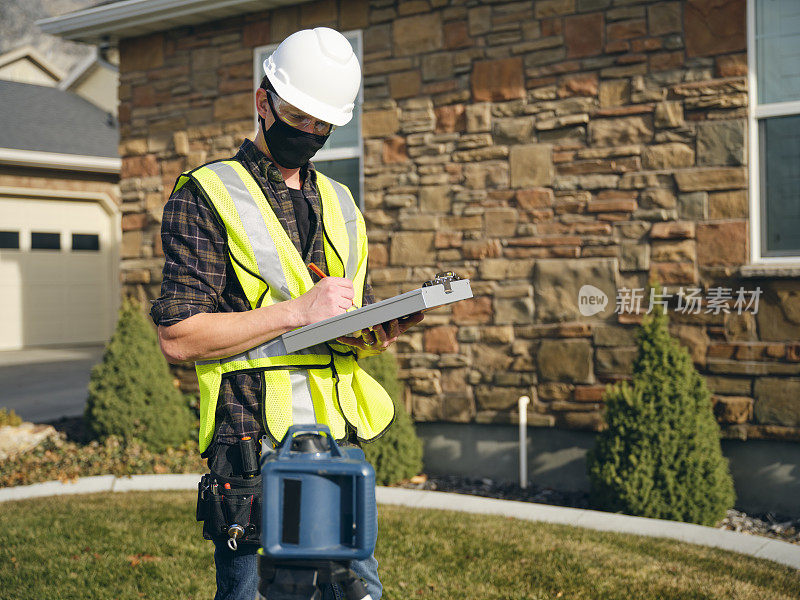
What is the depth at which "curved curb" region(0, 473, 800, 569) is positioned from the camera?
4.77m

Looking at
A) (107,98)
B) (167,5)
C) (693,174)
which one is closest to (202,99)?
(167,5)

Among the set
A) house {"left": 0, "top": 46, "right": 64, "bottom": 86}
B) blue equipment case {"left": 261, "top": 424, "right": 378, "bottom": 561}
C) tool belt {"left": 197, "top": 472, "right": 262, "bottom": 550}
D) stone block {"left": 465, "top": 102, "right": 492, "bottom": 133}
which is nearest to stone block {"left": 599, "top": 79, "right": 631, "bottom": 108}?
stone block {"left": 465, "top": 102, "right": 492, "bottom": 133}

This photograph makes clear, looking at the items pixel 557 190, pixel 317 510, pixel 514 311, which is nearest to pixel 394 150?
pixel 557 190

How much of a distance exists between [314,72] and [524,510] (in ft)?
13.7

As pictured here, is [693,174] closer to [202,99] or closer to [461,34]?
[461,34]

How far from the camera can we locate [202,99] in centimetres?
776

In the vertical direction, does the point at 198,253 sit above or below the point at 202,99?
below

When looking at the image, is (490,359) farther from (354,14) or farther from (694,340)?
(354,14)

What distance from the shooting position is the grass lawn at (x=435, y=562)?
4.09m

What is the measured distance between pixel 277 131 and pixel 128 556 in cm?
341

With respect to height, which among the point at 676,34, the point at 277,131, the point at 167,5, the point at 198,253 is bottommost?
the point at 198,253

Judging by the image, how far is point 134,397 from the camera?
7.16 m

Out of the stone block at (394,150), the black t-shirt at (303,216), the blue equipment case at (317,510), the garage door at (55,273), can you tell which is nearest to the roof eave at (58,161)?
the garage door at (55,273)

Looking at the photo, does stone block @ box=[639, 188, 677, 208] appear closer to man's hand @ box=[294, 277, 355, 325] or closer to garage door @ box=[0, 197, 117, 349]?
man's hand @ box=[294, 277, 355, 325]
